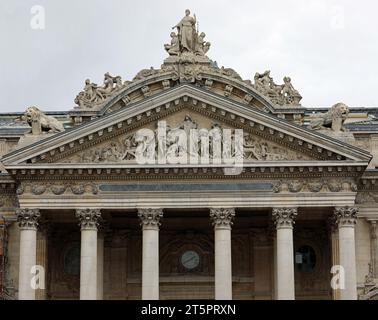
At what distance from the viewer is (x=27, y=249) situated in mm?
52281

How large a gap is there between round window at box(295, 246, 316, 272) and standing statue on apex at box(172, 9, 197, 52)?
13431 mm

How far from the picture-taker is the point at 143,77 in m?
61.9

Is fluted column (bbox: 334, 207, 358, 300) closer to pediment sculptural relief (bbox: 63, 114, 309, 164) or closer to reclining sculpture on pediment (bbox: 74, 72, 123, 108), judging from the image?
pediment sculptural relief (bbox: 63, 114, 309, 164)

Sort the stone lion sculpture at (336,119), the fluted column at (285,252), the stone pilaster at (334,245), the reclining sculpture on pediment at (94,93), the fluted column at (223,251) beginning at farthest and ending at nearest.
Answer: the reclining sculpture on pediment at (94,93)
the stone lion sculpture at (336,119)
the stone pilaster at (334,245)
the fluted column at (223,251)
the fluted column at (285,252)

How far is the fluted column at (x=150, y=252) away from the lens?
171 feet

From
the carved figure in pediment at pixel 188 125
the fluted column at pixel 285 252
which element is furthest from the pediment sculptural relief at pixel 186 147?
the fluted column at pixel 285 252

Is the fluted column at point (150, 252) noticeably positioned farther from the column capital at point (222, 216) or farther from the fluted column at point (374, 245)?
the fluted column at point (374, 245)

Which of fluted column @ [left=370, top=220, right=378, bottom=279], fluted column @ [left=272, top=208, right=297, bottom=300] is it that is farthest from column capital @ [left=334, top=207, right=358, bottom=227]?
fluted column @ [left=370, top=220, right=378, bottom=279]

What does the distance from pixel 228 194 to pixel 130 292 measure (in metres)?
8.54

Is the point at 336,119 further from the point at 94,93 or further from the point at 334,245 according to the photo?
the point at 94,93

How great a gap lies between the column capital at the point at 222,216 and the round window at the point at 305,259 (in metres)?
6.73

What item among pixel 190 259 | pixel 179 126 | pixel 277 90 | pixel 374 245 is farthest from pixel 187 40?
pixel 374 245
